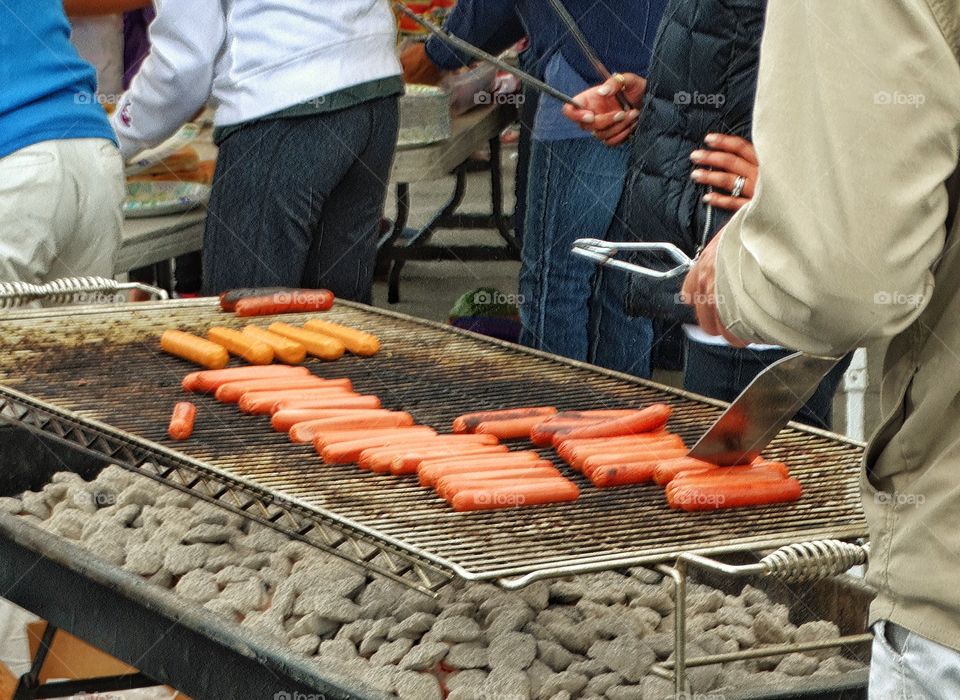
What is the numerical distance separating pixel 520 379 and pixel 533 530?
3.58ft

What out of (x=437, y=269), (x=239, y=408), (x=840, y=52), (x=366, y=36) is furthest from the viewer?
(x=437, y=269)

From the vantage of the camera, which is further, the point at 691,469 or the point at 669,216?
the point at 669,216

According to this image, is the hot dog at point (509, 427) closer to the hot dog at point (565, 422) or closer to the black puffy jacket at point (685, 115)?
the hot dog at point (565, 422)

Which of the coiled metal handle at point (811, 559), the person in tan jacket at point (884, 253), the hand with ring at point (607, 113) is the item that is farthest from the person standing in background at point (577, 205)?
the person in tan jacket at point (884, 253)

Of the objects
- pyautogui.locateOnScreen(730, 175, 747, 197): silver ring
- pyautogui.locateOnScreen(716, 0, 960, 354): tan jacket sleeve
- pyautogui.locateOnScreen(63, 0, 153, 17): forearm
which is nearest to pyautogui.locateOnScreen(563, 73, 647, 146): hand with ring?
pyautogui.locateOnScreen(730, 175, 747, 197): silver ring

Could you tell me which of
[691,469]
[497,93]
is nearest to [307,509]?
[691,469]

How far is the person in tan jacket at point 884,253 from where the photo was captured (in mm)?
1529

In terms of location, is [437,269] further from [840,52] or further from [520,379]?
[840,52]

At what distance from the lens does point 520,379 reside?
3605mm

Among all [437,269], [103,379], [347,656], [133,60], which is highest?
[133,60]

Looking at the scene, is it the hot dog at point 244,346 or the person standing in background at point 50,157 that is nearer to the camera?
the hot dog at point 244,346

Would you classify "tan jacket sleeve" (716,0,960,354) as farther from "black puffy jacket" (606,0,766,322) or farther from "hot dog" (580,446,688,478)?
"black puffy jacket" (606,0,766,322)

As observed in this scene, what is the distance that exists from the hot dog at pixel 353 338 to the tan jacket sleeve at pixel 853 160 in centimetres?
222

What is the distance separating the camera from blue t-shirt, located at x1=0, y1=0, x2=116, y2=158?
4309 millimetres
